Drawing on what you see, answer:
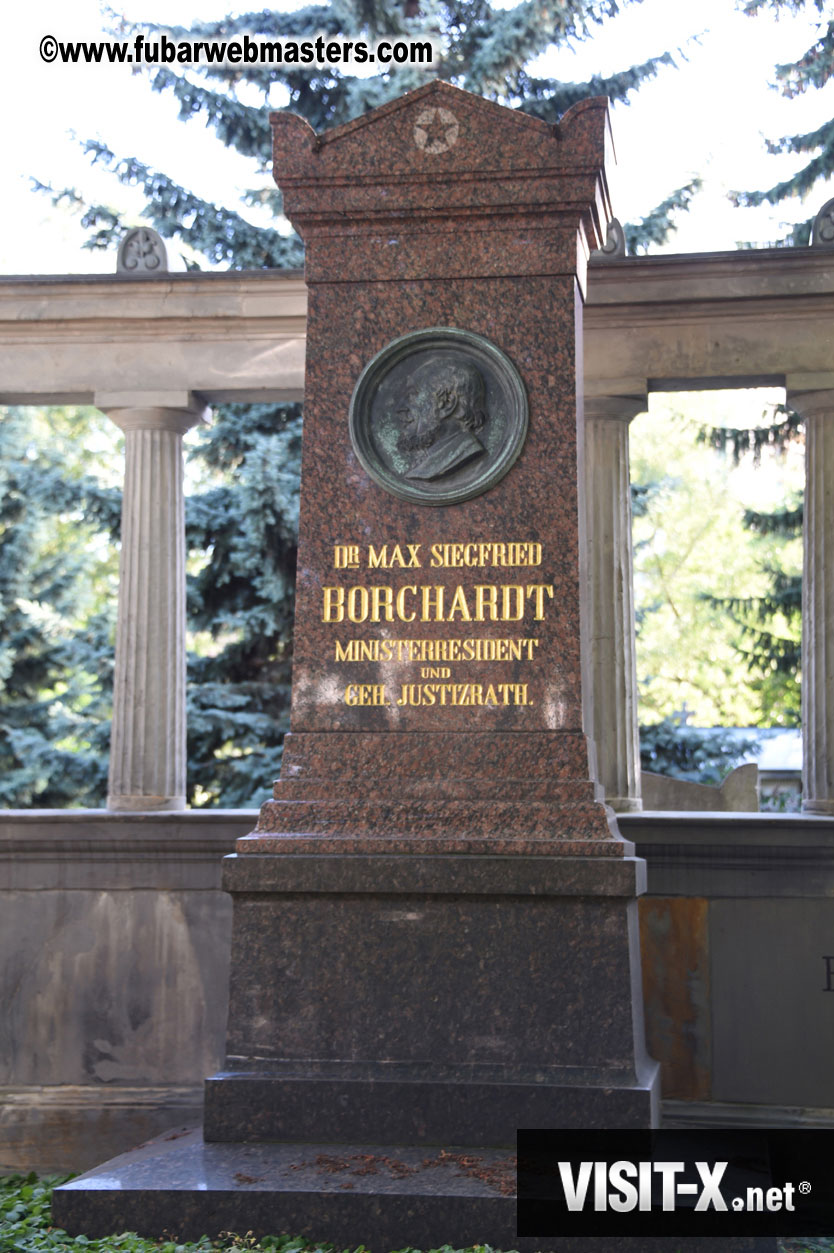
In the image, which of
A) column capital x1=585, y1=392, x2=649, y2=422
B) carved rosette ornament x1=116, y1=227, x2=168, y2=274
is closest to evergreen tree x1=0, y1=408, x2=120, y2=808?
carved rosette ornament x1=116, y1=227, x2=168, y2=274

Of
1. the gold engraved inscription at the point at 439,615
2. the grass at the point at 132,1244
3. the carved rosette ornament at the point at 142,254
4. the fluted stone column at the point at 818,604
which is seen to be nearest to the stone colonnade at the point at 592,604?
the fluted stone column at the point at 818,604

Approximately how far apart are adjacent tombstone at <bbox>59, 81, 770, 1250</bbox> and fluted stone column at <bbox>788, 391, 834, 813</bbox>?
3.41 meters

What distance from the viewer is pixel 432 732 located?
27.8 ft

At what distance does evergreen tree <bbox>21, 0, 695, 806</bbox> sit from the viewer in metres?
20.5

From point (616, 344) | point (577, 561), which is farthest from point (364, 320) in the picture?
point (616, 344)

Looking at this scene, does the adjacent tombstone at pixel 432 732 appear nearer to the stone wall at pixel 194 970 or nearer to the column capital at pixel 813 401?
the stone wall at pixel 194 970

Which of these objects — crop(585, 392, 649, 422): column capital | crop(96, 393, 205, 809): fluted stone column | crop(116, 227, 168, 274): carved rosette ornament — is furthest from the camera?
crop(116, 227, 168, 274): carved rosette ornament

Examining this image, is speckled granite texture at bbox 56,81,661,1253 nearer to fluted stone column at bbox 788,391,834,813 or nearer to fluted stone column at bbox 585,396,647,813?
fluted stone column at bbox 585,396,647,813

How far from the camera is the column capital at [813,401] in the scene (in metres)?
11.8

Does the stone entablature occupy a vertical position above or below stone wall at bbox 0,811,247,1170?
above

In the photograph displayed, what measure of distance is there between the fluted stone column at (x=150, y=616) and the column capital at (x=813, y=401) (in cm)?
510

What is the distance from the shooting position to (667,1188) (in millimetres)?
6977

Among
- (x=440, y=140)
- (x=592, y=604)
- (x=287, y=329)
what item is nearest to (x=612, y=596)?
(x=592, y=604)

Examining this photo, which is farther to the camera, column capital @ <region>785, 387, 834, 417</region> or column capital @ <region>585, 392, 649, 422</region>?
column capital @ <region>585, 392, 649, 422</region>
